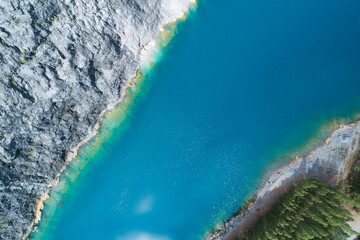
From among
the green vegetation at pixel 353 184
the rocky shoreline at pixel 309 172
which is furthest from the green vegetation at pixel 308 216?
the green vegetation at pixel 353 184

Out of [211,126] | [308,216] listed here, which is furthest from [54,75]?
[308,216]

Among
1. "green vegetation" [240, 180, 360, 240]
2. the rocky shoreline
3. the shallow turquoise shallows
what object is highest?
the shallow turquoise shallows

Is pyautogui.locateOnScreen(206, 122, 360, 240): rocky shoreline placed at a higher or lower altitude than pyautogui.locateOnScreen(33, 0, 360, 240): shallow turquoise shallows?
lower

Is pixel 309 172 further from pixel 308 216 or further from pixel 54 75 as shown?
pixel 54 75

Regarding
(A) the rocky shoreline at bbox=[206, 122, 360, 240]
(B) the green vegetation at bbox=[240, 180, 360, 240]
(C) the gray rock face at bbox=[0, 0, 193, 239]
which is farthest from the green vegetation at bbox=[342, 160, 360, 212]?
(C) the gray rock face at bbox=[0, 0, 193, 239]

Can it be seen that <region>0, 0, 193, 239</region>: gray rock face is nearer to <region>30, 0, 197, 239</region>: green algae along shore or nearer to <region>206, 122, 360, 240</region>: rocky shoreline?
<region>30, 0, 197, 239</region>: green algae along shore

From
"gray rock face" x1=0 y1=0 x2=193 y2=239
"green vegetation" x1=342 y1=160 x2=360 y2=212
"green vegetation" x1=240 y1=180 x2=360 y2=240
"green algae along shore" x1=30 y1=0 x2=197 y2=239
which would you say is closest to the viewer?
"gray rock face" x1=0 y1=0 x2=193 y2=239

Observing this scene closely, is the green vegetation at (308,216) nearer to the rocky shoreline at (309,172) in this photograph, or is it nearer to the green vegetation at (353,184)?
the rocky shoreline at (309,172)

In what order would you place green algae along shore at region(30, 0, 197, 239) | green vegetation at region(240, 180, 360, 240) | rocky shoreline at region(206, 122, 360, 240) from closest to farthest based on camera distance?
green vegetation at region(240, 180, 360, 240) → rocky shoreline at region(206, 122, 360, 240) → green algae along shore at region(30, 0, 197, 239)
